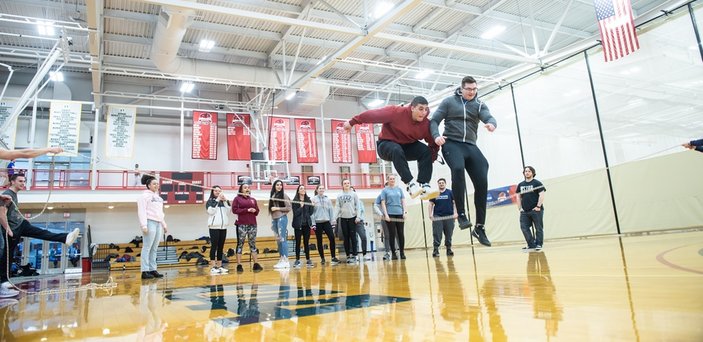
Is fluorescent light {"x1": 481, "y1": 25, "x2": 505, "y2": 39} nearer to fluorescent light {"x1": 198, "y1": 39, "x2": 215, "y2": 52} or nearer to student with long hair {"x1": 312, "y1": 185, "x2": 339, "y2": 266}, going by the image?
fluorescent light {"x1": 198, "y1": 39, "x2": 215, "y2": 52}

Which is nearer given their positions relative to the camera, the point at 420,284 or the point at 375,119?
the point at 420,284

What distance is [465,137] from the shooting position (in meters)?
3.27

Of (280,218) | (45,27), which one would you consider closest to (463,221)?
(280,218)

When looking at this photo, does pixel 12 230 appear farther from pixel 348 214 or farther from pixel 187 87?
pixel 187 87

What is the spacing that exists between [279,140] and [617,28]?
35.0 feet

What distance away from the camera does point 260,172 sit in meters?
14.3

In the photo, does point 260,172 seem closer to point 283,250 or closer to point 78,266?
point 78,266

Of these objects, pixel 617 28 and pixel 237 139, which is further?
pixel 237 139

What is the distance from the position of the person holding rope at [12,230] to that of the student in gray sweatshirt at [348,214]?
3.45m

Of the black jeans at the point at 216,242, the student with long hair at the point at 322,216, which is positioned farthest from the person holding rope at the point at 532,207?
the black jeans at the point at 216,242

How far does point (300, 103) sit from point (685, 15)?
11398 mm

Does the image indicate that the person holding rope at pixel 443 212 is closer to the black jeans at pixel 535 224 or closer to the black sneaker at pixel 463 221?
the black jeans at pixel 535 224

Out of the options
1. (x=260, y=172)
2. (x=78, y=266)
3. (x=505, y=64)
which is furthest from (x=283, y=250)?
(x=505, y=64)

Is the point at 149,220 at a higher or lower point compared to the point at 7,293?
higher
